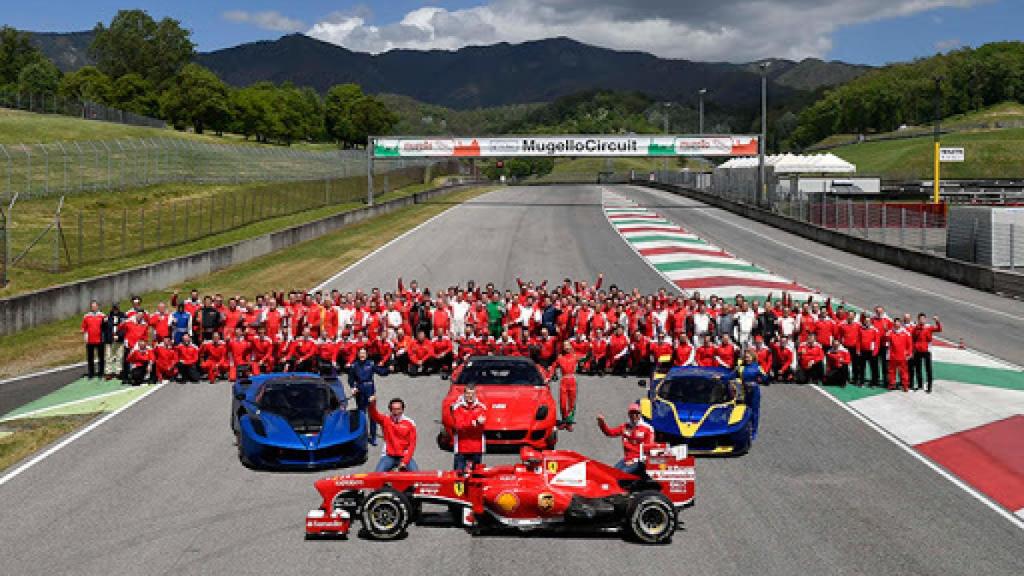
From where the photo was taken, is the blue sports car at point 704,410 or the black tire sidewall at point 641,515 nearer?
the black tire sidewall at point 641,515

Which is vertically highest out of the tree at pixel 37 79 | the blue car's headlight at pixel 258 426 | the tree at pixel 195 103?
the tree at pixel 37 79

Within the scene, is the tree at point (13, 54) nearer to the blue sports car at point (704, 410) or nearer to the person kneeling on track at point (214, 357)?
the person kneeling on track at point (214, 357)

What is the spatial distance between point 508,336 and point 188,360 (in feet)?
21.4

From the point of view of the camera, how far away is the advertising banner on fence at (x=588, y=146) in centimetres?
6475

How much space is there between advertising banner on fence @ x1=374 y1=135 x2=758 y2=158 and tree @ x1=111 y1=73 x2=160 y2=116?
9455cm

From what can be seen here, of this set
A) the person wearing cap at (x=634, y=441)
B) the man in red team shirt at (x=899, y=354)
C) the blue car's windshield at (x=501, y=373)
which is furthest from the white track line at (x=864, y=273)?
the person wearing cap at (x=634, y=441)

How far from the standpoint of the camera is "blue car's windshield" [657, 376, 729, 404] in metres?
15.5

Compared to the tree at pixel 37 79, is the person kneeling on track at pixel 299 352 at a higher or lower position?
lower

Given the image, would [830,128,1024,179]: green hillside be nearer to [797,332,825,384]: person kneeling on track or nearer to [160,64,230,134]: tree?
[160,64,230,134]: tree

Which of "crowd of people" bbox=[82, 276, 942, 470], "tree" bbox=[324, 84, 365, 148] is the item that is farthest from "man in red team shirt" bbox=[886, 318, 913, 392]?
"tree" bbox=[324, 84, 365, 148]

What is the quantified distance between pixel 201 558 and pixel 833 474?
845 cm

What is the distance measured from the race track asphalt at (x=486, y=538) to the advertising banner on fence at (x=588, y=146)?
47.8 meters

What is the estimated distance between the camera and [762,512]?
12.0m

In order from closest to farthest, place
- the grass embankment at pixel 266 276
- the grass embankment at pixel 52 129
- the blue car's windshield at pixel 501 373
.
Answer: the blue car's windshield at pixel 501 373 < the grass embankment at pixel 266 276 < the grass embankment at pixel 52 129
